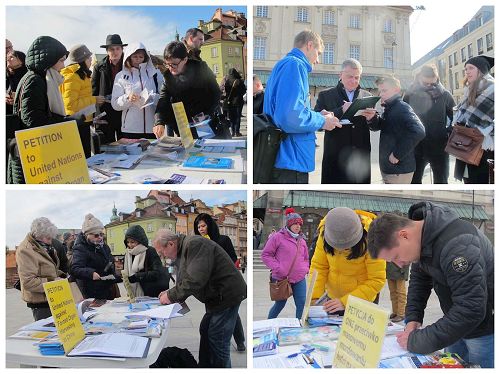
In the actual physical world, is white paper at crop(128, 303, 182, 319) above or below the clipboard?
below

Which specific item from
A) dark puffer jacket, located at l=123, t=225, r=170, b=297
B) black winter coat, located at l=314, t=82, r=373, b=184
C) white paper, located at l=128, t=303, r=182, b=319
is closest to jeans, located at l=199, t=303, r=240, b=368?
white paper, located at l=128, t=303, r=182, b=319

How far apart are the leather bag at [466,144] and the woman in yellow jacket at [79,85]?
1.79 metres

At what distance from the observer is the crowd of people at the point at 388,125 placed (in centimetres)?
236

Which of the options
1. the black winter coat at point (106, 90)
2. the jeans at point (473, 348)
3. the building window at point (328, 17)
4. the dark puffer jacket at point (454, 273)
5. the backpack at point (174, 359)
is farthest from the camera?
the black winter coat at point (106, 90)

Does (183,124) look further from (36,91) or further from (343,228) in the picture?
(343,228)

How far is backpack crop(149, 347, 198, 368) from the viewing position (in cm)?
236

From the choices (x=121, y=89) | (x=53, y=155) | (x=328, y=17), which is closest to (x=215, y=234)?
(x=53, y=155)

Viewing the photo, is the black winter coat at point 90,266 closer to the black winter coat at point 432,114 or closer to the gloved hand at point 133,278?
the gloved hand at point 133,278

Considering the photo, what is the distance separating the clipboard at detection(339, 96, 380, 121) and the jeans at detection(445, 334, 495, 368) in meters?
1.08

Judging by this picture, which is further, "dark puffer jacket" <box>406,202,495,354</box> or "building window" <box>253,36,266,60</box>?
"building window" <box>253,36,266,60</box>

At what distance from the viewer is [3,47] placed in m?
2.47

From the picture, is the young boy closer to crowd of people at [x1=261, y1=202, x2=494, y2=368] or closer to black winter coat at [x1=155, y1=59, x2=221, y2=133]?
crowd of people at [x1=261, y1=202, x2=494, y2=368]

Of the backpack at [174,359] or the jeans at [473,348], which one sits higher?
the jeans at [473,348]

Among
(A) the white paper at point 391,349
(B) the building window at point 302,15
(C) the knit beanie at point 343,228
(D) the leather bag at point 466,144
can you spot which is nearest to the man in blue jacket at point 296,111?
(B) the building window at point 302,15
